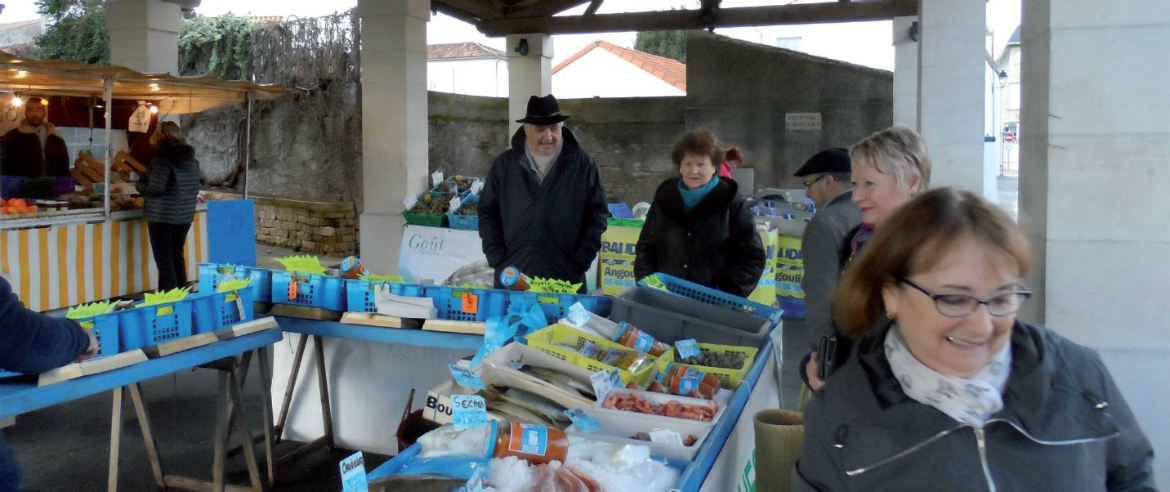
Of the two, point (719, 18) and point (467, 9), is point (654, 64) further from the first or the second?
point (467, 9)

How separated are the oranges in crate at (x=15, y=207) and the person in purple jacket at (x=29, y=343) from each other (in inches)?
220

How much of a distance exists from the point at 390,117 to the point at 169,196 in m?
2.77

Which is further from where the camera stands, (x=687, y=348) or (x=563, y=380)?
(x=687, y=348)

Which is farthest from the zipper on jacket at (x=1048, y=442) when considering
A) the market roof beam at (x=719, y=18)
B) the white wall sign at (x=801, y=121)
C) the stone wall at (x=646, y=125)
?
the white wall sign at (x=801, y=121)

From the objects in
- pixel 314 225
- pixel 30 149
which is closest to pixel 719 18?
pixel 314 225

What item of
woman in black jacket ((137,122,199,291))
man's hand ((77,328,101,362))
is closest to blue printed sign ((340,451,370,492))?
man's hand ((77,328,101,362))

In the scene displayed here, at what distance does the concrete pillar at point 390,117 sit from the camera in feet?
32.6

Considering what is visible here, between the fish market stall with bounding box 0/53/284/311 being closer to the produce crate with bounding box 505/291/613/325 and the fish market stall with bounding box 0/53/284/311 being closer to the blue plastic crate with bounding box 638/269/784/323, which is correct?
the produce crate with bounding box 505/291/613/325

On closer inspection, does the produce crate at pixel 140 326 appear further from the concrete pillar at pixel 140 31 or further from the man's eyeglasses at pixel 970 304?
the concrete pillar at pixel 140 31

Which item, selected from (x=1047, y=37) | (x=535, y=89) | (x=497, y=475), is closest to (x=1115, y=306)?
(x=1047, y=37)

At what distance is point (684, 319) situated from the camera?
3.67m

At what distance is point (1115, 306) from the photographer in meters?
3.47

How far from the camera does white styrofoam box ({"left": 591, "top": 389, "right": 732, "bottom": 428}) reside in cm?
254

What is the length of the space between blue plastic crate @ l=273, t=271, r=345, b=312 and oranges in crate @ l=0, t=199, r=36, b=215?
4.74 metres
